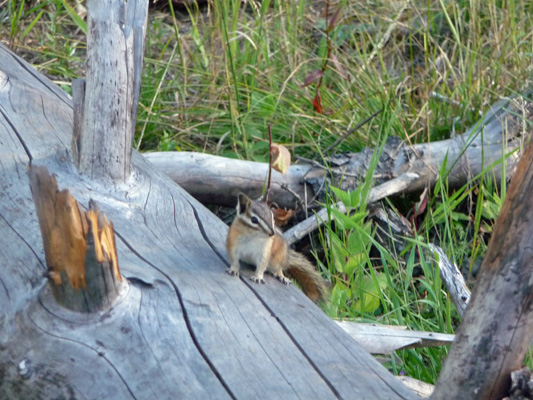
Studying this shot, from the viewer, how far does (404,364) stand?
289 centimetres

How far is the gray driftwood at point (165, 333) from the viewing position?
6.40 ft

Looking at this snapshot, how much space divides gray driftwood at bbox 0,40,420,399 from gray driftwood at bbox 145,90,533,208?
1344mm

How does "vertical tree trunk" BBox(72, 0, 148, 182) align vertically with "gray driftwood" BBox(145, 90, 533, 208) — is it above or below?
above

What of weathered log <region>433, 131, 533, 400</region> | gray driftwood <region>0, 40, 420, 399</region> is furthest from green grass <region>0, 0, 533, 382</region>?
weathered log <region>433, 131, 533, 400</region>

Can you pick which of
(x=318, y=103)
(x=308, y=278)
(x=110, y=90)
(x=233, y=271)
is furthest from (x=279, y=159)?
(x=233, y=271)

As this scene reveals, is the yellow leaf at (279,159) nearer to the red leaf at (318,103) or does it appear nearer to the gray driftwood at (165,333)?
the red leaf at (318,103)

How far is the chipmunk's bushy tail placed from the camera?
3119mm

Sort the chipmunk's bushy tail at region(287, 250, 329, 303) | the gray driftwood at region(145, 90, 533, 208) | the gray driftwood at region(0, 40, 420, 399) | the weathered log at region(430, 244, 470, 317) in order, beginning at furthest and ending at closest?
the gray driftwood at region(145, 90, 533, 208) → the chipmunk's bushy tail at region(287, 250, 329, 303) → the weathered log at region(430, 244, 470, 317) → the gray driftwood at region(0, 40, 420, 399)

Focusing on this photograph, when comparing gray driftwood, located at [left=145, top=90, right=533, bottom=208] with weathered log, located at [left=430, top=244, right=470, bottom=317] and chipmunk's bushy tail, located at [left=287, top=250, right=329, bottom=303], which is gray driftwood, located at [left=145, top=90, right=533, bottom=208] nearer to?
chipmunk's bushy tail, located at [left=287, top=250, right=329, bottom=303]

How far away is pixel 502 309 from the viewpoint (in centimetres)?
186

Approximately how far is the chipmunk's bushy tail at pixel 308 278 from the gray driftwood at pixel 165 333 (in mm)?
447

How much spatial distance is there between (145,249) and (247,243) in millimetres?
371

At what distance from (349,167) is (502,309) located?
7.92 ft

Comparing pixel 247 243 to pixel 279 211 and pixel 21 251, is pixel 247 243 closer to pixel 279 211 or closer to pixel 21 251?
pixel 21 251
